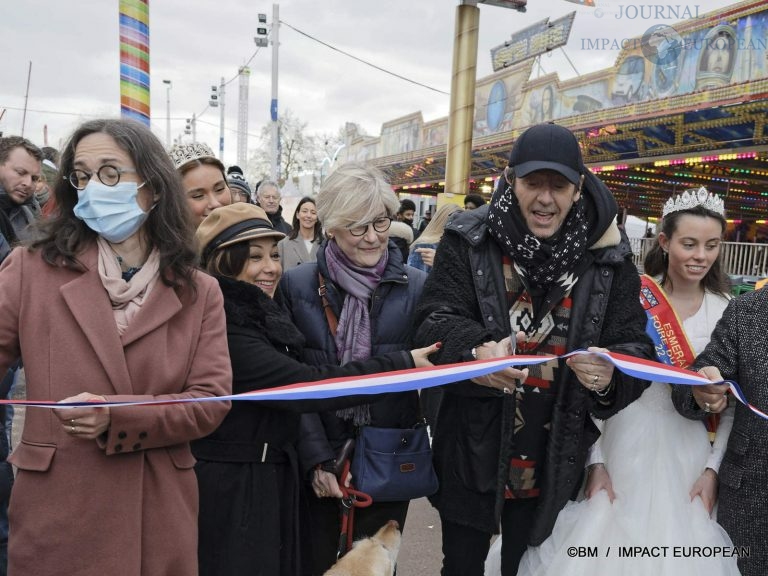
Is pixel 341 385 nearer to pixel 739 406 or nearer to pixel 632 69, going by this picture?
pixel 739 406

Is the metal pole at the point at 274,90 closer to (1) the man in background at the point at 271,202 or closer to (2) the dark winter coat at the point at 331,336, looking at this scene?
(1) the man in background at the point at 271,202

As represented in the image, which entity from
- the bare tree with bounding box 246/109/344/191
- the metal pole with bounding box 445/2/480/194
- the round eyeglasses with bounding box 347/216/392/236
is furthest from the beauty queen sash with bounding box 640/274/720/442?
the bare tree with bounding box 246/109/344/191

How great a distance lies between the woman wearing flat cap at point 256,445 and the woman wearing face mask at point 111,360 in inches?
8.4

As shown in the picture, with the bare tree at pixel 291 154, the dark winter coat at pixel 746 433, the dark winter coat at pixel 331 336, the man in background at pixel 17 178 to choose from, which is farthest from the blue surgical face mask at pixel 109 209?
the bare tree at pixel 291 154

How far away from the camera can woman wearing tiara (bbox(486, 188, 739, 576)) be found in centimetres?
229

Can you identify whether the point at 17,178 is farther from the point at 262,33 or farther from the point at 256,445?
the point at 262,33

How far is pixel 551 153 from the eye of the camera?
2.08 m

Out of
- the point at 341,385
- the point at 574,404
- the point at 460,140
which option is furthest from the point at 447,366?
the point at 460,140

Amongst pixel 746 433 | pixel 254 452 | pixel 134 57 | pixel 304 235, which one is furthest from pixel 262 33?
pixel 746 433

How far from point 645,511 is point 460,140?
21.8ft

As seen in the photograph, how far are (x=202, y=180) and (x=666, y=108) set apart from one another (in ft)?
40.1

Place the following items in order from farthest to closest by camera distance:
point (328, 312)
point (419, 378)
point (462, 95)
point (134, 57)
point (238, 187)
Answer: point (462, 95) → point (134, 57) → point (238, 187) → point (328, 312) → point (419, 378)

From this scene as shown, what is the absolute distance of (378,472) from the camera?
7.50 ft

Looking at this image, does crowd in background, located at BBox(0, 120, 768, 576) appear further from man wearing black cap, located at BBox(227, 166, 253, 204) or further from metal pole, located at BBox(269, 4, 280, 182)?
metal pole, located at BBox(269, 4, 280, 182)
